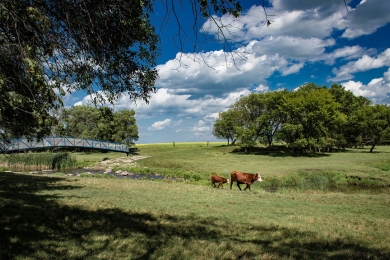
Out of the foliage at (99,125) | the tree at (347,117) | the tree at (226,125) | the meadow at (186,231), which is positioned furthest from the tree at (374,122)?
the foliage at (99,125)

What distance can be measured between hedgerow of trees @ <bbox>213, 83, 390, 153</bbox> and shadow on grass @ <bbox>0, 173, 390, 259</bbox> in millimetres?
44688

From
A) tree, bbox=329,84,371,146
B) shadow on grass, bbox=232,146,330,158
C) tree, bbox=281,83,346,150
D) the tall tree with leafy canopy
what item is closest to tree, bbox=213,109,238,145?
shadow on grass, bbox=232,146,330,158

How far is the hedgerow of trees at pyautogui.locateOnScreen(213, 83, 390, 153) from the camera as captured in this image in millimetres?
51062

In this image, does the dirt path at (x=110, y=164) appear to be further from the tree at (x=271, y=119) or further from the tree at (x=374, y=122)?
the tree at (x=374, y=122)

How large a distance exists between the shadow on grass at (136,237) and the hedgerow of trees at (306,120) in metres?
44.7

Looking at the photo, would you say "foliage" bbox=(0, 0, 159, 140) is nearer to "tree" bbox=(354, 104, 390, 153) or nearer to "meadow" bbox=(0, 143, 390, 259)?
"meadow" bbox=(0, 143, 390, 259)

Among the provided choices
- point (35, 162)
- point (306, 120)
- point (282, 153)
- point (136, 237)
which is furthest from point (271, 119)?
point (136, 237)

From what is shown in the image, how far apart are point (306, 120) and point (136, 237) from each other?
163ft

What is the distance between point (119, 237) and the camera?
6.08m

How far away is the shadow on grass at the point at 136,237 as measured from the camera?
519 cm

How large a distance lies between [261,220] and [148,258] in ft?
16.7

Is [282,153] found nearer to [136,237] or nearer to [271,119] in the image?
[271,119]

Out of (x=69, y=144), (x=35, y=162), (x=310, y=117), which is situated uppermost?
(x=310, y=117)

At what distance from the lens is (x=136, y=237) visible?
6184mm
